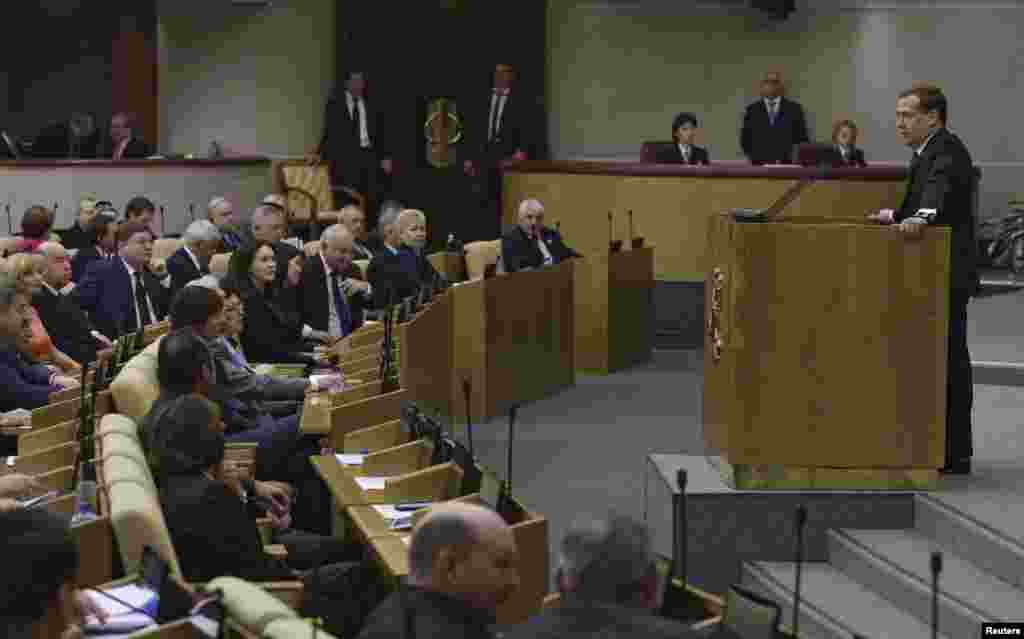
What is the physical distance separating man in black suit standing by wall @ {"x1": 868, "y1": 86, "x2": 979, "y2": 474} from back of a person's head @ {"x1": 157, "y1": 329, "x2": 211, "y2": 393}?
256 cm

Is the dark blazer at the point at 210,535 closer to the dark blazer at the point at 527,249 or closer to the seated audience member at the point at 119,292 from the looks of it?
the seated audience member at the point at 119,292

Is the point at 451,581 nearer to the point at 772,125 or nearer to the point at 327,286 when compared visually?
the point at 327,286

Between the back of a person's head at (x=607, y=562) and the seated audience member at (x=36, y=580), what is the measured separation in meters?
1.07

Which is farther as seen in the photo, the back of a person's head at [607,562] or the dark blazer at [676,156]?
the dark blazer at [676,156]

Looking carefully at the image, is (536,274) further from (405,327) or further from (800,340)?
(800,340)

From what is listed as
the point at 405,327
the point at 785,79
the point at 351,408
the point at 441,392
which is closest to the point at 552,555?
the point at 351,408

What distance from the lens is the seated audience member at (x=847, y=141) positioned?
53.1ft

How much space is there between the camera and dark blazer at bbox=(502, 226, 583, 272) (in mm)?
12734

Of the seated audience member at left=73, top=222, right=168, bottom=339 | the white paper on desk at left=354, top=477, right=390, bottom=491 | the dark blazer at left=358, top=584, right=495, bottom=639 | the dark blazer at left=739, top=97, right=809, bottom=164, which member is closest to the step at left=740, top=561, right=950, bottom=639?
the white paper on desk at left=354, top=477, right=390, bottom=491

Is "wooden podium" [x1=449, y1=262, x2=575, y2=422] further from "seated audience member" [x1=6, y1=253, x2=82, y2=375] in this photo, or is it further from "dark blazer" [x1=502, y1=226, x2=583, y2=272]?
"seated audience member" [x1=6, y1=253, x2=82, y2=375]

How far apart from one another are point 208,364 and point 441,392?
12.5 feet

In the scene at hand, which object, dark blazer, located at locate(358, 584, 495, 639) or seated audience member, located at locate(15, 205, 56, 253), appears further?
seated audience member, located at locate(15, 205, 56, 253)

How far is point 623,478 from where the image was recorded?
9.26m

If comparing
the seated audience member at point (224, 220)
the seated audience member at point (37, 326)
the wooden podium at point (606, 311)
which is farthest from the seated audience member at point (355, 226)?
the seated audience member at point (37, 326)
